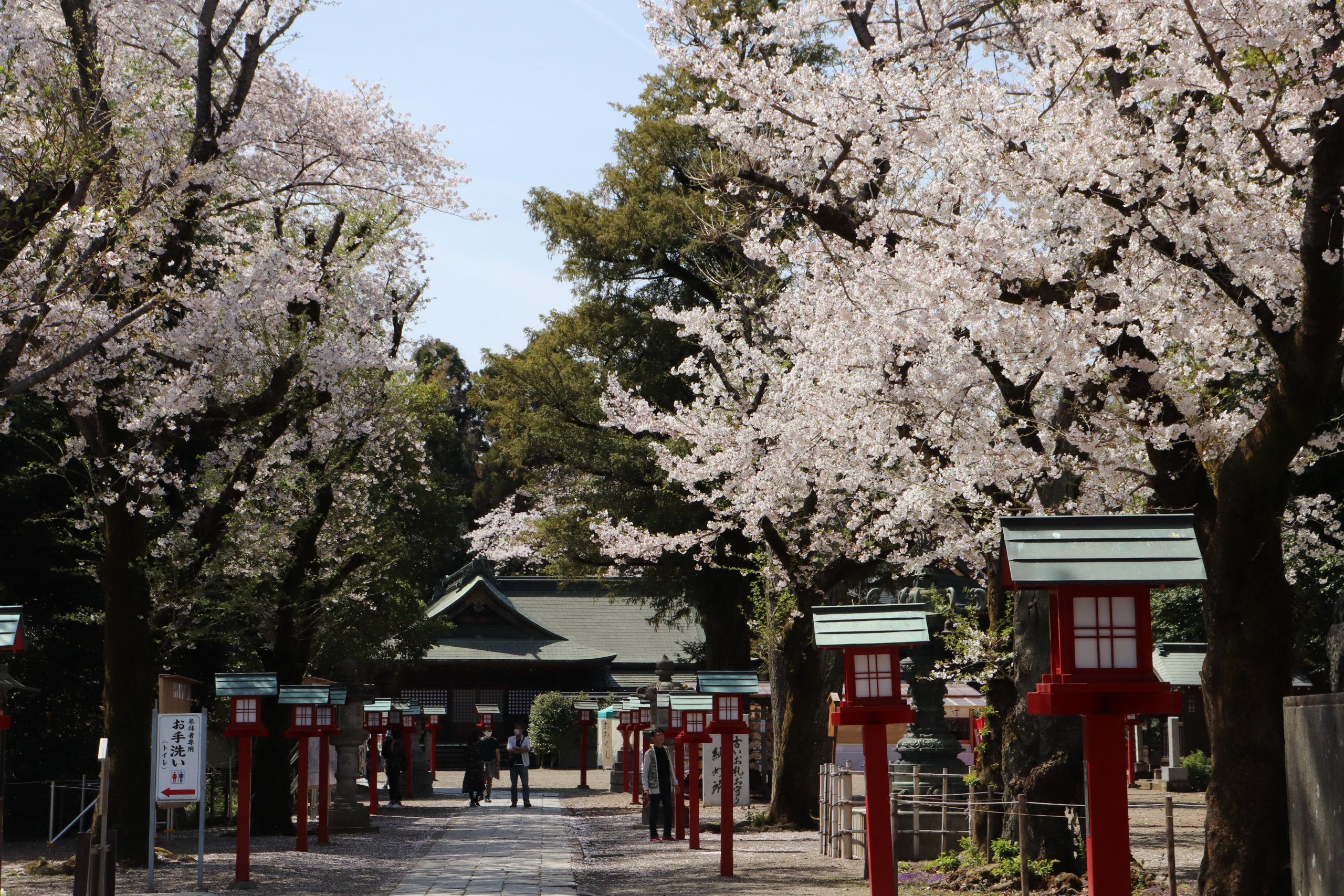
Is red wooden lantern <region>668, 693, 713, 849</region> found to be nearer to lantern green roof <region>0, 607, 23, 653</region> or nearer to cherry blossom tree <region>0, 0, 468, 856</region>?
cherry blossom tree <region>0, 0, 468, 856</region>

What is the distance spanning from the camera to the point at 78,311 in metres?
11.0

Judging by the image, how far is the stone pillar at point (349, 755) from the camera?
2036 cm

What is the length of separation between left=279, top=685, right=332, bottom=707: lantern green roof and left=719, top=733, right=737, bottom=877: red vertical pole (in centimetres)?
565

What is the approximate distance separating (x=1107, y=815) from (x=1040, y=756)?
6.07 m

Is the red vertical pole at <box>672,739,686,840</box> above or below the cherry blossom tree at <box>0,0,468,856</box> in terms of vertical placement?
below

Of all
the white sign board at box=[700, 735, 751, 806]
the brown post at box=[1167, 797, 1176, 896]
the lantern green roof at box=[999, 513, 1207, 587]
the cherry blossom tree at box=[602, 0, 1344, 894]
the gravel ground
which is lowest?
the gravel ground

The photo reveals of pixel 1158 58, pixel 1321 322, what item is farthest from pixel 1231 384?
pixel 1321 322

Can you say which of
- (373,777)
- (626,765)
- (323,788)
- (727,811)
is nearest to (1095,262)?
(727,811)

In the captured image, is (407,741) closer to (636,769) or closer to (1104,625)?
(636,769)

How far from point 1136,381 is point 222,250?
10.9 m

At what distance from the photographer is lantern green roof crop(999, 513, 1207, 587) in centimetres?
559

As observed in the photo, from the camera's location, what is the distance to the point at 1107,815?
5.51 metres

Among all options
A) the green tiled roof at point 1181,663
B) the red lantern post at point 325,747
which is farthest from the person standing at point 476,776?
the green tiled roof at point 1181,663

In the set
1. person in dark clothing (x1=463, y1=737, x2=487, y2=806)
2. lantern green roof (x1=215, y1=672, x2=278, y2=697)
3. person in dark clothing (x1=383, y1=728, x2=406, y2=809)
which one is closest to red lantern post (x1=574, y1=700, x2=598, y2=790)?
person in dark clothing (x1=463, y1=737, x2=487, y2=806)
